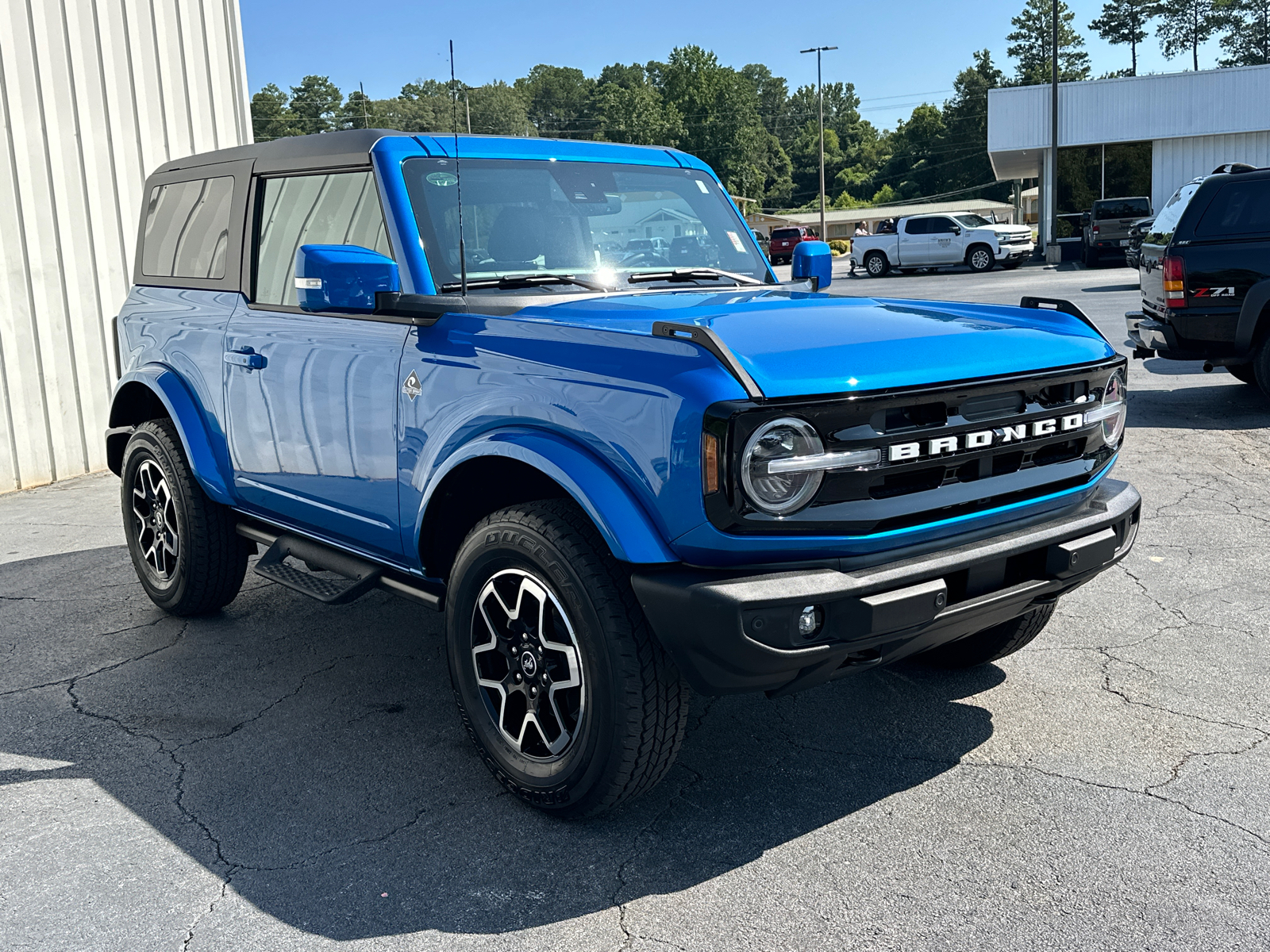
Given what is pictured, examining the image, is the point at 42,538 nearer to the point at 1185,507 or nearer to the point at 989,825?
the point at 989,825

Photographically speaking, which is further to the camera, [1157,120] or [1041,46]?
[1041,46]

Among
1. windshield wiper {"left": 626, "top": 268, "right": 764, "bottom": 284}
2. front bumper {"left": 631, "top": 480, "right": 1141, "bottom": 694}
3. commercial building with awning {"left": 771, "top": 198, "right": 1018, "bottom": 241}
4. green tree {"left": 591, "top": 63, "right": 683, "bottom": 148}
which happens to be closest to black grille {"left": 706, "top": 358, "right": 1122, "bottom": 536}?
front bumper {"left": 631, "top": 480, "right": 1141, "bottom": 694}

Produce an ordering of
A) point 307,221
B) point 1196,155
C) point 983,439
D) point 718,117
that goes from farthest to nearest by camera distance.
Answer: point 718,117
point 1196,155
point 307,221
point 983,439

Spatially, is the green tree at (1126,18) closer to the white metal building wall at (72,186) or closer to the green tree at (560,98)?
the green tree at (560,98)

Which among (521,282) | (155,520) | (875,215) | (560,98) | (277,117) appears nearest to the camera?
(521,282)

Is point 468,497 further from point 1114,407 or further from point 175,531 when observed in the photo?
point 175,531

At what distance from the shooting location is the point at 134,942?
2.77 meters

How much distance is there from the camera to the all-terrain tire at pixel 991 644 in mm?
4148

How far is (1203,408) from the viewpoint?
9.98m

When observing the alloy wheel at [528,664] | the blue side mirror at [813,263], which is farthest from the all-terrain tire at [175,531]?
the blue side mirror at [813,263]

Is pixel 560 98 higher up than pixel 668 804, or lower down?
higher up

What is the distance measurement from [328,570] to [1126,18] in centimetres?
12403

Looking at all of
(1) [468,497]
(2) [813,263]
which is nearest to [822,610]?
(1) [468,497]

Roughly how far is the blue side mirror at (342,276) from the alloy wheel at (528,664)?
1.00m
